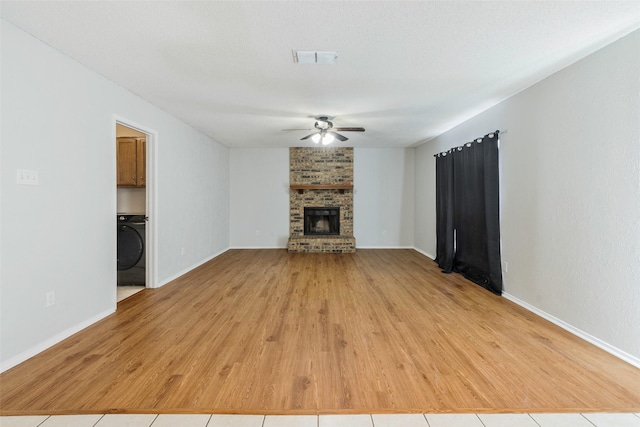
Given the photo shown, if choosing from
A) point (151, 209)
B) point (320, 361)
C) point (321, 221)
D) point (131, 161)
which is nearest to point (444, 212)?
point (321, 221)

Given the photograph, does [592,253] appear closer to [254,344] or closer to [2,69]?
[254,344]

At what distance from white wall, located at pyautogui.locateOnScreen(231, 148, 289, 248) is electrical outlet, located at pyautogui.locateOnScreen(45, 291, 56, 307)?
179 inches

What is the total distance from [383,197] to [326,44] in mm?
4927

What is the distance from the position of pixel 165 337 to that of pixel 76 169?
5.37ft

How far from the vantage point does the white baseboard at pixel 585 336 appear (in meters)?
2.06

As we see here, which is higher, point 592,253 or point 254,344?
point 592,253

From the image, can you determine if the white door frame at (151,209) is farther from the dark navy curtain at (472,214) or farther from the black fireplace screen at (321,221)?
the dark navy curtain at (472,214)

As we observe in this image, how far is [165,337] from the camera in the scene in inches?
95.9

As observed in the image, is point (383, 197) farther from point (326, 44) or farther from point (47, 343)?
point (47, 343)

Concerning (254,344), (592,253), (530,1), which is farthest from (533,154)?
(254,344)

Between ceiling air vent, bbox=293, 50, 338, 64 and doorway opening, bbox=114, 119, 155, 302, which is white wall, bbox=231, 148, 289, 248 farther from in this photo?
ceiling air vent, bbox=293, 50, 338, 64

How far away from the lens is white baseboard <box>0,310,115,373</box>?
199 centimetres

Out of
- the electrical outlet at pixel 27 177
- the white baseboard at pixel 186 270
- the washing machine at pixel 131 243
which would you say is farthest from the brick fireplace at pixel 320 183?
the electrical outlet at pixel 27 177

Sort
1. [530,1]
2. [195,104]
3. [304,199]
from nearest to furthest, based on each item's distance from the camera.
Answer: [530,1]
[195,104]
[304,199]
